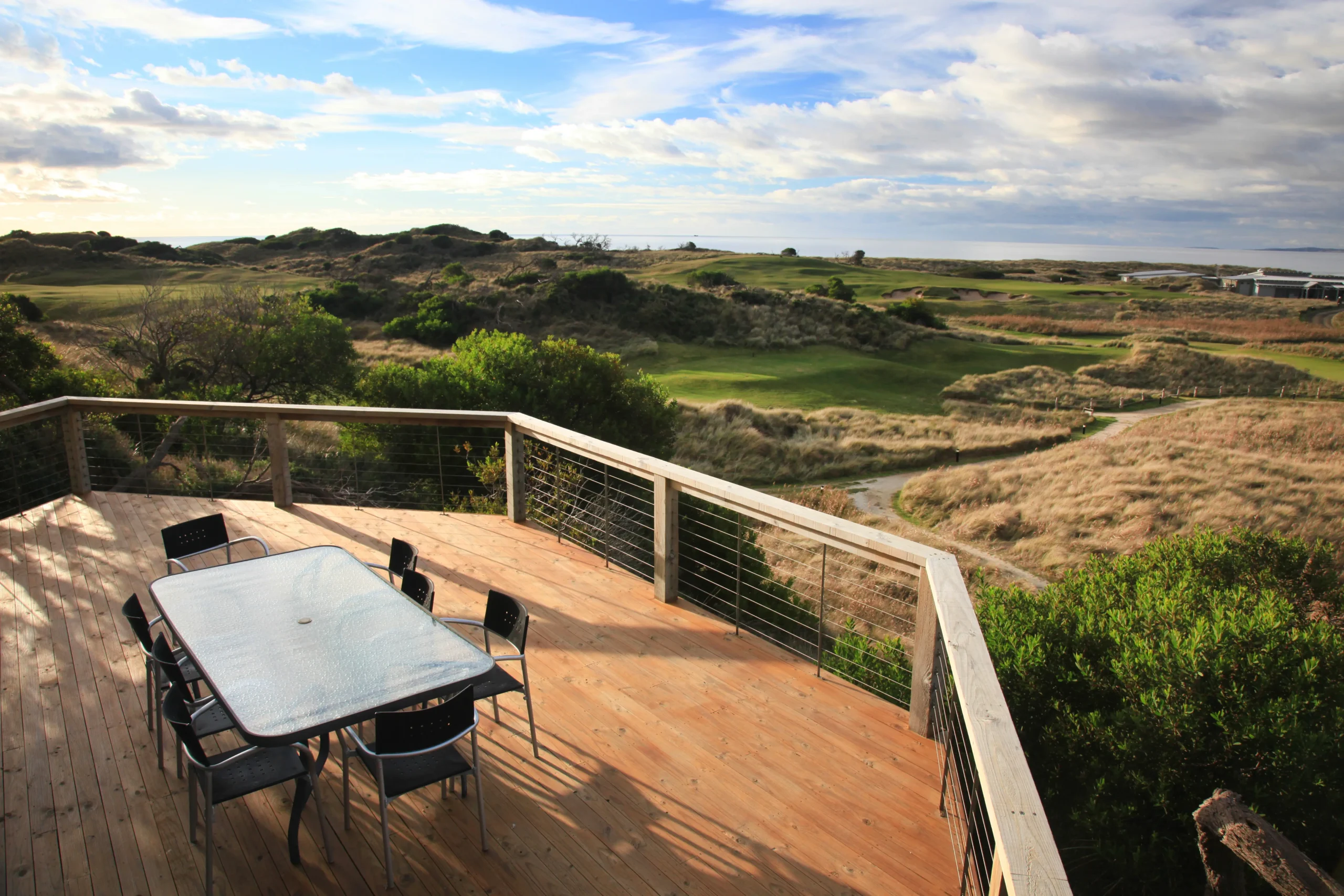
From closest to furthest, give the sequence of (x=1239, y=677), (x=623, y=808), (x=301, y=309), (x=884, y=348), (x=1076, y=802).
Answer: (x=623, y=808) → (x=1239, y=677) → (x=1076, y=802) → (x=301, y=309) → (x=884, y=348)

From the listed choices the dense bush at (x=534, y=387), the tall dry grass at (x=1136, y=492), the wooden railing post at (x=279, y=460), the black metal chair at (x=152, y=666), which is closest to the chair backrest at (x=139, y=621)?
the black metal chair at (x=152, y=666)

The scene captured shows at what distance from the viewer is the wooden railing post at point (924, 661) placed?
125 inches

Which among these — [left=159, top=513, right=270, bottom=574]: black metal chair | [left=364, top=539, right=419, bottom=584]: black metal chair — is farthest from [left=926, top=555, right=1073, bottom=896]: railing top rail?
[left=159, top=513, right=270, bottom=574]: black metal chair

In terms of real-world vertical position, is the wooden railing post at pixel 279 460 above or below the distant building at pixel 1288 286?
below

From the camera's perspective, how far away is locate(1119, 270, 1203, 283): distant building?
269 feet

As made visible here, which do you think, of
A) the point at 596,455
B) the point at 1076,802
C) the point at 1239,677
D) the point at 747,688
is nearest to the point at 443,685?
the point at 747,688

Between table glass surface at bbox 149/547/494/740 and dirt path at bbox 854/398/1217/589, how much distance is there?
38.6 ft

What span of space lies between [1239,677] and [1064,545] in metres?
11.5

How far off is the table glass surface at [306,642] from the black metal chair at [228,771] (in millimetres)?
124

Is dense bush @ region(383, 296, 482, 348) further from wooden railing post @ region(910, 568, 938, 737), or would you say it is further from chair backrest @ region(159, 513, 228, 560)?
wooden railing post @ region(910, 568, 938, 737)

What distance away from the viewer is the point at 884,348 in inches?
1537

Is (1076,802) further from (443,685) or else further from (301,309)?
(301,309)

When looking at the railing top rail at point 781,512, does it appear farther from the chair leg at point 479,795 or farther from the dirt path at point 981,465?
the dirt path at point 981,465

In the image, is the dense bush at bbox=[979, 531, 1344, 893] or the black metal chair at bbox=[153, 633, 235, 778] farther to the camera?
the dense bush at bbox=[979, 531, 1344, 893]
